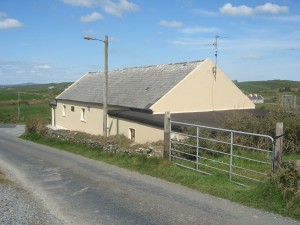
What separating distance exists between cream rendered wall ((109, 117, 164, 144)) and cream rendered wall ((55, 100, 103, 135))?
279cm

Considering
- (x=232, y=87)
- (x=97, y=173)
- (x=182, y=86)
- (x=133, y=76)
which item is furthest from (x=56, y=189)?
(x=133, y=76)

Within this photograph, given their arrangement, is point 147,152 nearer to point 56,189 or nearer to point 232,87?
point 56,189

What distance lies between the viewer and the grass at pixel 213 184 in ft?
24.0

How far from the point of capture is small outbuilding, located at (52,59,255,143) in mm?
22314

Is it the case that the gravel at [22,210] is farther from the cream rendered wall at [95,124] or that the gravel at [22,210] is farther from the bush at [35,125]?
the bush at [35,125]

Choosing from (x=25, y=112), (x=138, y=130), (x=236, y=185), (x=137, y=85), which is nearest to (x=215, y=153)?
(x=236, y=185)

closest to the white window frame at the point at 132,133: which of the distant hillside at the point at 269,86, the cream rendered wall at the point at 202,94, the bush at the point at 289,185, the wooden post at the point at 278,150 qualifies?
the cream rendered wall at the point at 202,94

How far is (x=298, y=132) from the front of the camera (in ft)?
48.8

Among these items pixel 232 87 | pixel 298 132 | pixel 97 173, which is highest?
pixel 232 87

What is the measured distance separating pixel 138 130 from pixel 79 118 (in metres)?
11.6

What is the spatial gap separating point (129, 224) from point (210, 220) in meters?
1.46

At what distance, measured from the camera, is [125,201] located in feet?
26.7

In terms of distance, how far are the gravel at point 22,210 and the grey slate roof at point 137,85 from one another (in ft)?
47.4

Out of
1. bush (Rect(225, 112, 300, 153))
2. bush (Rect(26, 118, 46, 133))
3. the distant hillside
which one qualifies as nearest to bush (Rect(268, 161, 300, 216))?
bush (Rect(225, 112, 300, 153))
